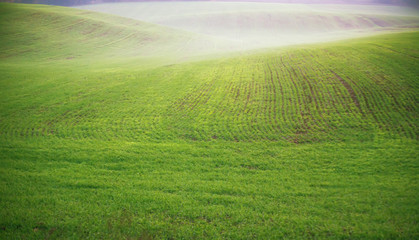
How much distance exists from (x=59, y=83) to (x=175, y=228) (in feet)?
93.8

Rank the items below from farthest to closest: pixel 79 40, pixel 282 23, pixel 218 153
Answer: pixel 282 23 → pixel 79 40 → pixel 218 153

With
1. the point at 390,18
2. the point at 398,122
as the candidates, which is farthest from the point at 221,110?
the point at 390,18

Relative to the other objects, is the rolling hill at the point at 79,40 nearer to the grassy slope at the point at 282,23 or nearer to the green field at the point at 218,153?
the green field at the point at 218,153

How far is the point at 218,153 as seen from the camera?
43.4 feet

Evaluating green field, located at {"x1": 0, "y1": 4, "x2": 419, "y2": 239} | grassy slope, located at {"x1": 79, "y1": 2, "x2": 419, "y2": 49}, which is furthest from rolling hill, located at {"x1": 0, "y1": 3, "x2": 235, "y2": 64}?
grassy slope, located at {"x1": 79, "y1": 2, "x2": 419, "y2": 49}

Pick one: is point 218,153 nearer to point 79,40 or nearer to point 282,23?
point 79,40

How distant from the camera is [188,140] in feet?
48.6

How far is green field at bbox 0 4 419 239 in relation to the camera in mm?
8547

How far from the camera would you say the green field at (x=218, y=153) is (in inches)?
336

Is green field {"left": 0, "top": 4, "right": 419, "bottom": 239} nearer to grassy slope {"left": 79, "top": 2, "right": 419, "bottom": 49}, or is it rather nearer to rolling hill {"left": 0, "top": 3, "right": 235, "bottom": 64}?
rolling hill {"left": 0, "top": 3, "right": 235, "bottom": 64}

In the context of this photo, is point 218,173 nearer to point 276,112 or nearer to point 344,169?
point 344,169

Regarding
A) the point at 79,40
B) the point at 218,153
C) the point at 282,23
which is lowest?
the point at 218,153

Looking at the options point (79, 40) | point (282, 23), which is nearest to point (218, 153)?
point (79, 40)

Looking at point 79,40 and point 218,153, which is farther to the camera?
point 79,40
